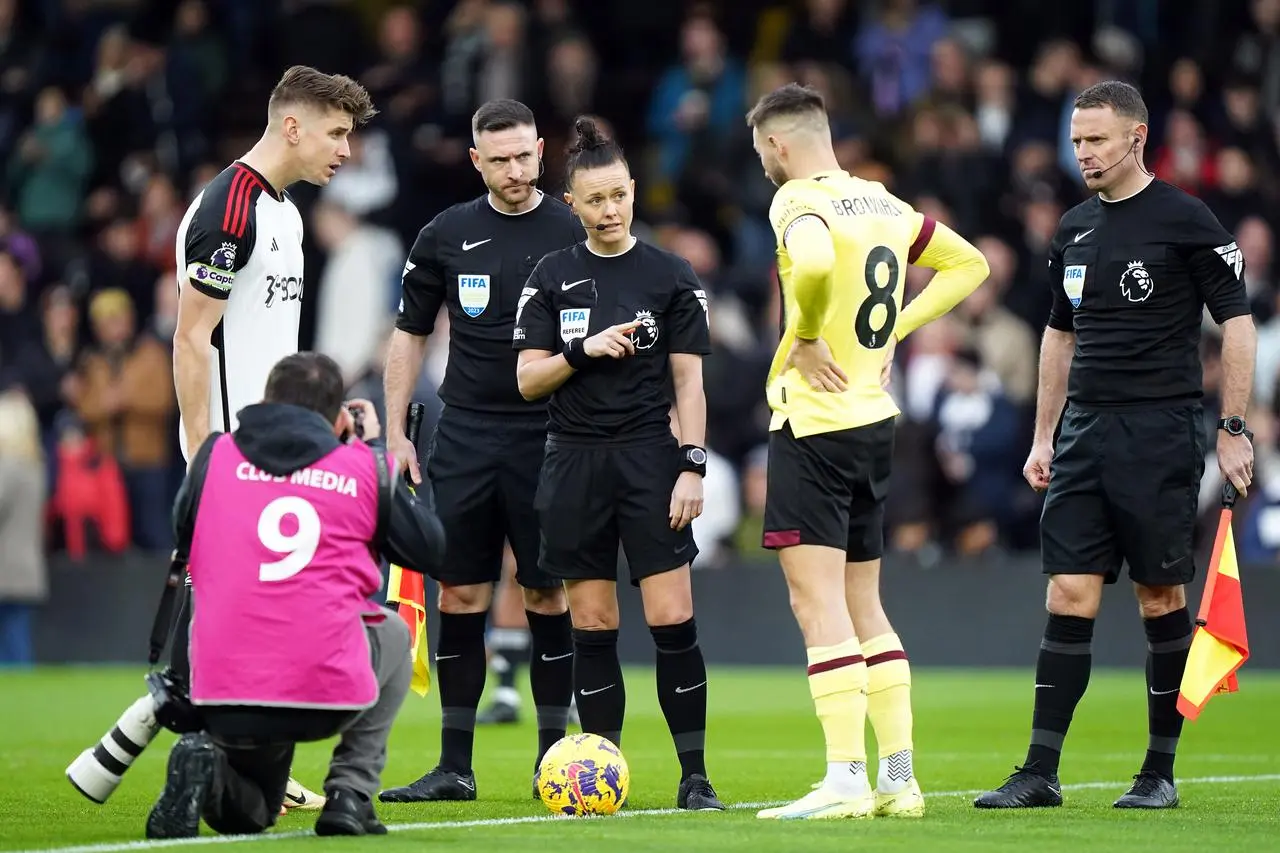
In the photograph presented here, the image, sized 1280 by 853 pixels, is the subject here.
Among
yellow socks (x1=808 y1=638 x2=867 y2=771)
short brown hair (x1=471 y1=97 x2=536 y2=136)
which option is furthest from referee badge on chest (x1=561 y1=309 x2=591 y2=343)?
yellow socks (x1=808 y1=638 x2=867 y2=771)

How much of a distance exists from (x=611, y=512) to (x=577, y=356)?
63 centimetres

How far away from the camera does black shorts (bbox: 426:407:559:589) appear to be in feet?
28.7

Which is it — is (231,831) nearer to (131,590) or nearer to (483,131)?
(483,131)

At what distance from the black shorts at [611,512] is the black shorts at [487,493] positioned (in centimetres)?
51

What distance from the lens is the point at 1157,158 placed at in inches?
704

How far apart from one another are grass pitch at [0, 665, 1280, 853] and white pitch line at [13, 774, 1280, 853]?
1 cm

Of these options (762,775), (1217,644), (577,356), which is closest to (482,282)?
(577,356)

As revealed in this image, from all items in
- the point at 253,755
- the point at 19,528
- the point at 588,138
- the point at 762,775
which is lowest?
the point at 762,775

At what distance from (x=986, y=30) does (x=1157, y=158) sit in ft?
12.8

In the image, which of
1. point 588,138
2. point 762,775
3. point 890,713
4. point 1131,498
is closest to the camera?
point 890,713

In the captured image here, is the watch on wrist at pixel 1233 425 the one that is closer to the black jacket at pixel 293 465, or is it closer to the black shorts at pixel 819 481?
the black shorts at pixel 819 481

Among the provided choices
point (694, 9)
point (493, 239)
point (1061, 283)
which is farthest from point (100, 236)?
point (1061, 283)

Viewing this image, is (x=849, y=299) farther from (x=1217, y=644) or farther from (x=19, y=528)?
(x=19, y=528)

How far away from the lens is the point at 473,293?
8859 millimetres
